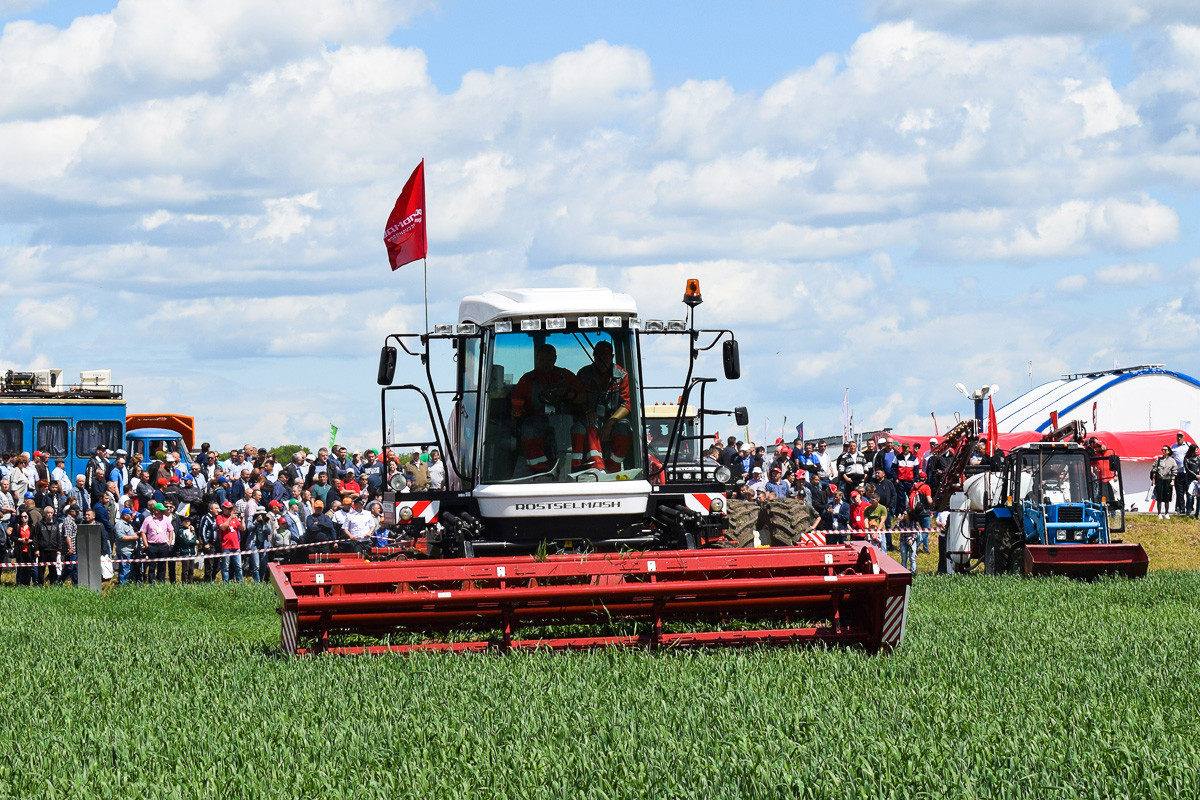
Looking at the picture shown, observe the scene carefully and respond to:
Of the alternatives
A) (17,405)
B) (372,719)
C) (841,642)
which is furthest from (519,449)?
(17,405)

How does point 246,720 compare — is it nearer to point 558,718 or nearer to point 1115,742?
point 558,718

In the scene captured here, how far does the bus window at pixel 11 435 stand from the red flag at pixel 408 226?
15313mm

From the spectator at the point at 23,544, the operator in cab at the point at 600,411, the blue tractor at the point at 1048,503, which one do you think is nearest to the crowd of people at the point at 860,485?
the blue tractor at the point at 1048,503

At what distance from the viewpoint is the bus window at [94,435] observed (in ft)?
98.9

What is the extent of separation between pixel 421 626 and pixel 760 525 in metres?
7.67

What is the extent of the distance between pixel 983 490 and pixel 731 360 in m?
11.4

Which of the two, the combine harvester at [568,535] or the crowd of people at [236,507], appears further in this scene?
the crowd of people at [236,507]

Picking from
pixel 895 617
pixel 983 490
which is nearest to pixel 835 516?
pixel 983 490

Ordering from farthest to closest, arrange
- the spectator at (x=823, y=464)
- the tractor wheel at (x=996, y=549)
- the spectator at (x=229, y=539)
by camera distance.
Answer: the spectator at (x=823, y=464) → the spectator at (x=229, y=539) → the tractor wheel at (x=996, y=549)

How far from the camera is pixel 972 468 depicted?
22.0m

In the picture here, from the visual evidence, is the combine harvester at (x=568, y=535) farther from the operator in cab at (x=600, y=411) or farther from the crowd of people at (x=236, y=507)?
the crowd of people at (x=236, y=507)

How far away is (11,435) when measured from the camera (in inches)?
1153

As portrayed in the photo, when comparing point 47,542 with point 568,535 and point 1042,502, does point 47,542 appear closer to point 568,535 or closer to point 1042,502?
point 568,535

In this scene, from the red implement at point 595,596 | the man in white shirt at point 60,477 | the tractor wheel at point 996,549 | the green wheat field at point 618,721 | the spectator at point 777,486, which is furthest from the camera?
the spectator at point 777,486
